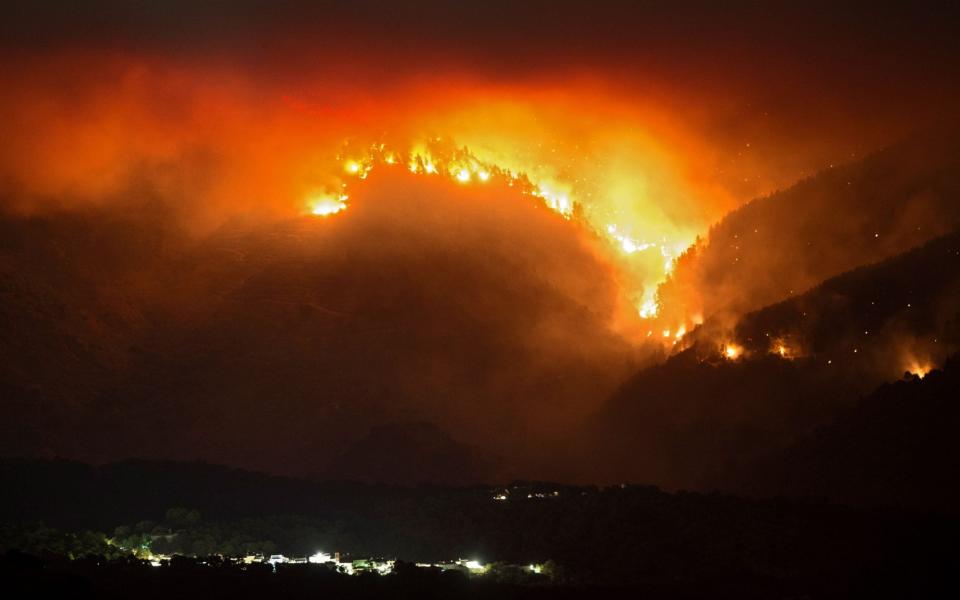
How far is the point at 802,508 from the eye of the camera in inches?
2532

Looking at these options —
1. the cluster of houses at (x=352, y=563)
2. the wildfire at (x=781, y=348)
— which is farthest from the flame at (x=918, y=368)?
the cluster of houses at (x=352, y=563)

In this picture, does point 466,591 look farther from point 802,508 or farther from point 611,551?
point 802,508

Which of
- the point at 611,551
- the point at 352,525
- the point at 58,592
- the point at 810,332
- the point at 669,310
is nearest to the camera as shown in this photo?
the point at 58,592

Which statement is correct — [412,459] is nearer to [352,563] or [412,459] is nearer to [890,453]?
[352,563]

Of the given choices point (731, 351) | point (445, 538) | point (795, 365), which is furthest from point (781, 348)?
point (445, 538)

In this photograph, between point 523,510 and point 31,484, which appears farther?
point 31,484

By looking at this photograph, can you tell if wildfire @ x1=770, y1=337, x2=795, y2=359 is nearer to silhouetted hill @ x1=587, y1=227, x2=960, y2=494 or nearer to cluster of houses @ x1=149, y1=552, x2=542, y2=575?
silhouetted hill @ x1=587, y1=227, x2=960, y2=494

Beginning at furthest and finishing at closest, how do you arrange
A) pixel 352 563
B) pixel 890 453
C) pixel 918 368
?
pixel 918 368
pixel 890 453
pixel 352 563

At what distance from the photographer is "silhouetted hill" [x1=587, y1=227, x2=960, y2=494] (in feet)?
244

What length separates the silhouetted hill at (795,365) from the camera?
7438 centimetres

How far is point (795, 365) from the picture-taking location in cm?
7762

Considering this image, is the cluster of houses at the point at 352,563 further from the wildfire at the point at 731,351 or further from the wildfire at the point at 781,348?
the wildfire at the point at 731,351

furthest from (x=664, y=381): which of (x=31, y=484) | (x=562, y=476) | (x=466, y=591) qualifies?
(x=31, y=484)

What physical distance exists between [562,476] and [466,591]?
2992cm
